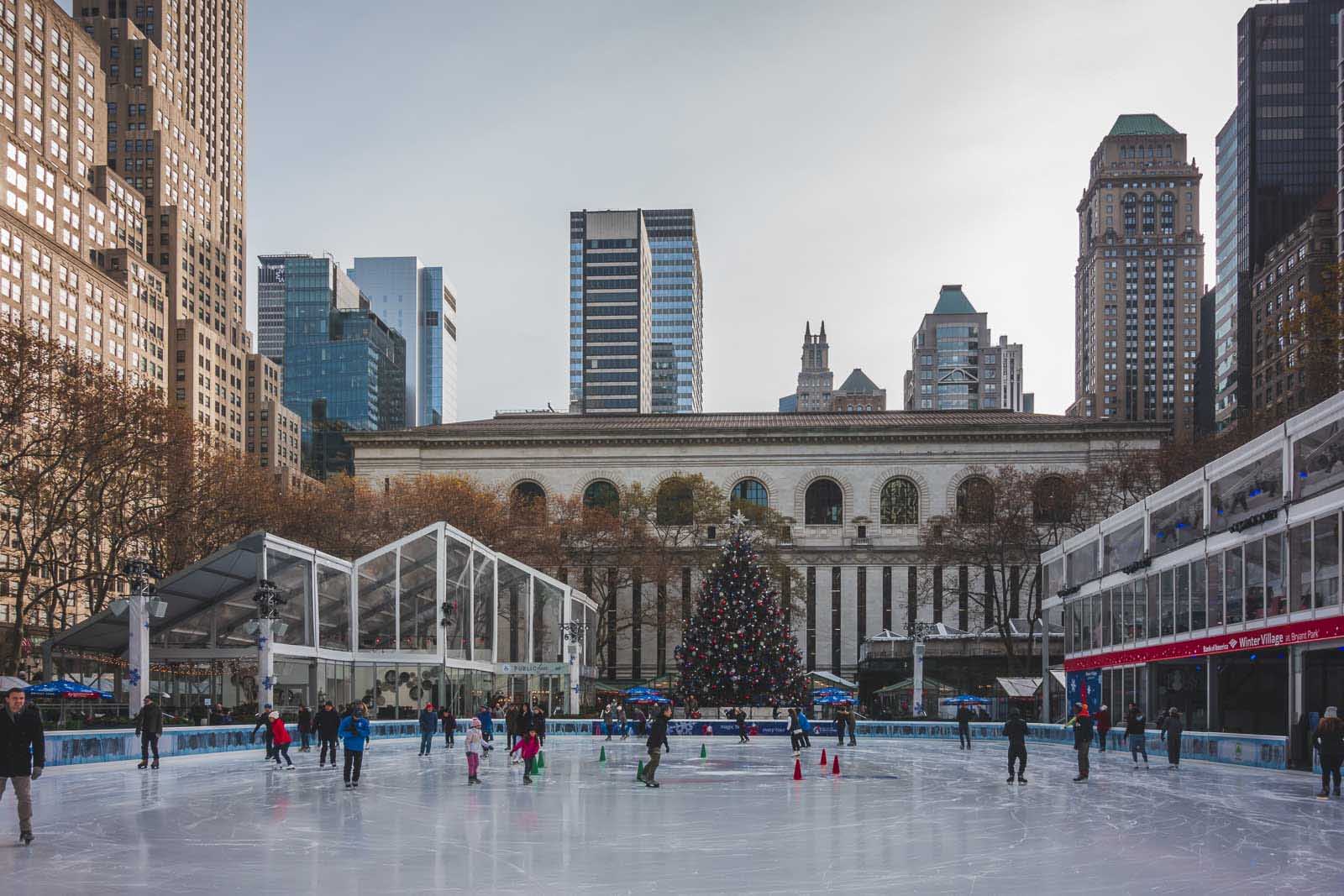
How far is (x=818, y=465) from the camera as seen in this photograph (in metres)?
102

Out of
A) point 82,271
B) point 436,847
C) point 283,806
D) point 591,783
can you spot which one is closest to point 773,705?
point 591,783

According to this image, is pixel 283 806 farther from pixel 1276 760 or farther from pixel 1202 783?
pixel 1276 760

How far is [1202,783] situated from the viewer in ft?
94.2

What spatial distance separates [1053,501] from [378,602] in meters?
43.5

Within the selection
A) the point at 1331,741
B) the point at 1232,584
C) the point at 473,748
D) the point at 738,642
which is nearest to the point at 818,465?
the point at 738,642

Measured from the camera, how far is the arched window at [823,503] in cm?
10181

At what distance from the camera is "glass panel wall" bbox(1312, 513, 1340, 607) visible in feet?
101

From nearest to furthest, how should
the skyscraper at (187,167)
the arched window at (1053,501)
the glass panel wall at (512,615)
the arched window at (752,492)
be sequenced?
the glass panel wall at (512,615) → the arched window at (1053,501) → the arched window at (752,492) → the skyscraper at (187,167)

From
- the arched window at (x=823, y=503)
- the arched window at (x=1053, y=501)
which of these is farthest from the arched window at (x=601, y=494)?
the arched window at (x=1053, y=501)

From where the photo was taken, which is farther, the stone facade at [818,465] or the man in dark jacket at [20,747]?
the stone facade at [818,465]

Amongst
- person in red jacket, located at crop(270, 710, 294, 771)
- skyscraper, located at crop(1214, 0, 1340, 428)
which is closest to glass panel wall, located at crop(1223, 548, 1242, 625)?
person in red jacket, located at crop(270, 710, 294, 771)

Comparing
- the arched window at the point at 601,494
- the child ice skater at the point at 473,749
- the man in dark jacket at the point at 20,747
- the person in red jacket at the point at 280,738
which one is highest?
the arched window at the point at 601,494

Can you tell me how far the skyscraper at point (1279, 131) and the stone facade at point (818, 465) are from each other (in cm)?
4244

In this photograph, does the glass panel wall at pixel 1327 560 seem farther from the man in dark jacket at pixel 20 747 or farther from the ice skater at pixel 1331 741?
the man in dark jacket at pixel 20 747
